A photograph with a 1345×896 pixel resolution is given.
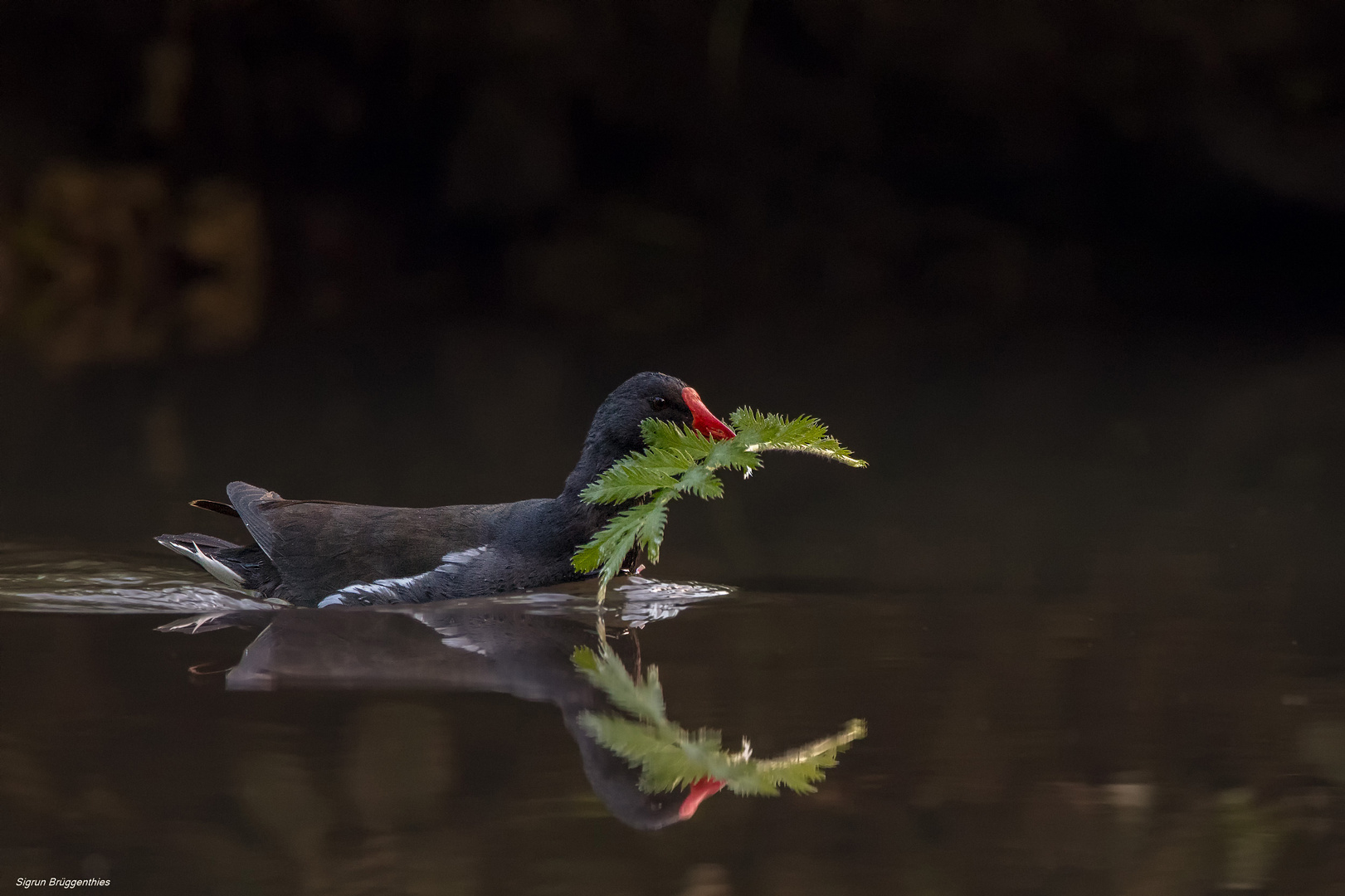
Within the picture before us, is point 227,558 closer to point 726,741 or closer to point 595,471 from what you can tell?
point 595,471

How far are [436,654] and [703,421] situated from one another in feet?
4.91

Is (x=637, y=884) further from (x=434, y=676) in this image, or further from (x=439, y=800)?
(x=434, y=676)

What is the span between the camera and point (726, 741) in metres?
4.22

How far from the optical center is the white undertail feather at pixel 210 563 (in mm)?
6152

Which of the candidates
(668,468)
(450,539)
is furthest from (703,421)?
(450,539)

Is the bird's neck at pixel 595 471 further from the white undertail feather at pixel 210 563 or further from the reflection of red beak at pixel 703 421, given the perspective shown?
the white undertail feather at pixel 210 563

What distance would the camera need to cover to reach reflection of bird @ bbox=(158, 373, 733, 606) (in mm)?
5855

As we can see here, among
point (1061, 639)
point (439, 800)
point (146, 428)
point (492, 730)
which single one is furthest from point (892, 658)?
point (146, 428)

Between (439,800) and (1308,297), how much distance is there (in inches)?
626

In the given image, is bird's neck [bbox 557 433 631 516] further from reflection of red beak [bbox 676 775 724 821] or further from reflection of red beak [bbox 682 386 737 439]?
reflection of red beak [bbox 676 775 724 821]

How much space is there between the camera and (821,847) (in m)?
3.52


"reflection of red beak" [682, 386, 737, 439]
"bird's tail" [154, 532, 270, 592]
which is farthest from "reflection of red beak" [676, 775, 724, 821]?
"bird's tail" [154, 532, 270, 592]

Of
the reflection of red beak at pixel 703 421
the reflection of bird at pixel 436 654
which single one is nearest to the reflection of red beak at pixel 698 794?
the reflection of bird at pixel 436 654

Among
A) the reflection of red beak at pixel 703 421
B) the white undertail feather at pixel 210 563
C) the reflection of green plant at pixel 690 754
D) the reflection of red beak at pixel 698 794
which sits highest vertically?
the reflection of red beak at pixel 703 421
